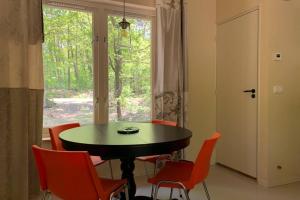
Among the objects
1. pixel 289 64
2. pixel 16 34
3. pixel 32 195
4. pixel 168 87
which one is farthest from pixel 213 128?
pixel 16 34

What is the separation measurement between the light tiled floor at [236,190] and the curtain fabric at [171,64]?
2.79 feet

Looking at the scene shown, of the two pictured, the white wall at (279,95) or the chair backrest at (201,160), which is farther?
the white wall at (279,95)

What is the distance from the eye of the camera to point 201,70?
3951 mm

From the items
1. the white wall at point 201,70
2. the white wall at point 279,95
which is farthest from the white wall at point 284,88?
the white wall at point 201,70

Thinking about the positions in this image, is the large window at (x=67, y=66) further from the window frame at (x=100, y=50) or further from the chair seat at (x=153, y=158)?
the chair seat at (x=153, y=158)

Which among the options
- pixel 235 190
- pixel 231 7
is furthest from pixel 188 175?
pixel 231 7

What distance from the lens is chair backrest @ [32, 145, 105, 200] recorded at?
1569mm

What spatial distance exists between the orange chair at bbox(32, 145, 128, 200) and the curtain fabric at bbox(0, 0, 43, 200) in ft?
3.49

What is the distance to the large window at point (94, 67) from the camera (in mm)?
3113

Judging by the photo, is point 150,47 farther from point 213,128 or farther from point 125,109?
point 213,128

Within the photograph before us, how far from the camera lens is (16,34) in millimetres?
2688

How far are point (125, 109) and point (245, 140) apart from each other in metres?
1.59

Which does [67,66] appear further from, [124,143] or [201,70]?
[201,70]

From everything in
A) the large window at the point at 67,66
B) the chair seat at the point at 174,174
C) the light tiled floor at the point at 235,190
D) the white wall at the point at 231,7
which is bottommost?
the light tiled floor at the point at 235,190
